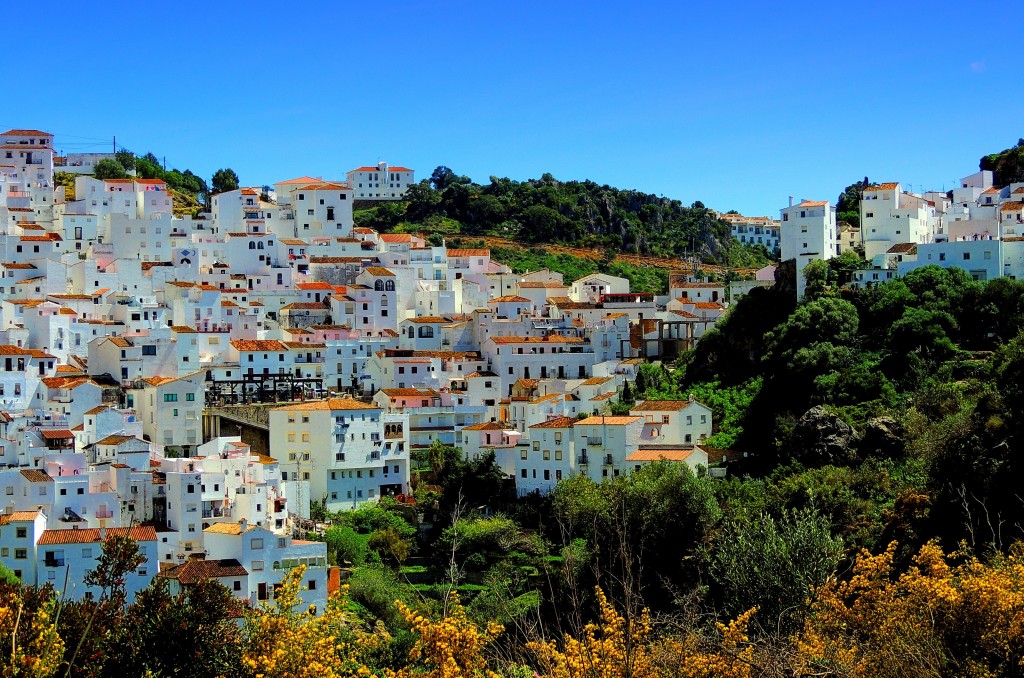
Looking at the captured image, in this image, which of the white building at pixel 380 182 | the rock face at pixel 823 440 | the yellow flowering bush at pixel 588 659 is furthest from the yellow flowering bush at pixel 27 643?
the white building at pixel 380 182

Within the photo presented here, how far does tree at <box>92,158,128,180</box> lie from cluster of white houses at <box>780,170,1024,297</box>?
32.7m

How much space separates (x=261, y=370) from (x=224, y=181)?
29977 millimetres

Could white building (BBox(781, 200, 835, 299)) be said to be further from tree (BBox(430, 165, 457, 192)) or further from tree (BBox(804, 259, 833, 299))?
tree (BBox(430, 165, 457, 192))

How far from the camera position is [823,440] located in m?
42.3

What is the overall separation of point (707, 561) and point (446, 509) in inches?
395

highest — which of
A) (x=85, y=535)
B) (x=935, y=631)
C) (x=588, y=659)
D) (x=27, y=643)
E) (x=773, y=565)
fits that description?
(x=27, y=643)

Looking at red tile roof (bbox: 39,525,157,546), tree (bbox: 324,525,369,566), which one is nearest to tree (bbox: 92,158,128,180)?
tree (bbox: 324,525,369,566)

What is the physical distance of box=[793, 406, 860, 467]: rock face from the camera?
4175cm

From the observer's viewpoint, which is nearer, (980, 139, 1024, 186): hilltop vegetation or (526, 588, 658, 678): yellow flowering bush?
(526, 588, 658, 678): yellow flowering bush

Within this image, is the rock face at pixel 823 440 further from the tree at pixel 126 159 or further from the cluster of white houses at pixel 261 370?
the tree at pixel 126 159

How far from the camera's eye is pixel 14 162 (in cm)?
6625

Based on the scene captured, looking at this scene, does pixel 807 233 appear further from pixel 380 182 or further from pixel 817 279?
pixel 380 182

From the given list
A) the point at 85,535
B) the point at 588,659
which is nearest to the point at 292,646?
the point at 588,659

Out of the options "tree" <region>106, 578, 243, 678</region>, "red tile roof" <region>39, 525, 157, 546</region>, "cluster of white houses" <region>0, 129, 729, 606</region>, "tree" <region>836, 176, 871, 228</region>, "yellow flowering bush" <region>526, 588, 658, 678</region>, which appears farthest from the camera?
"tree" <region>836, 176, 871, 228</region>
